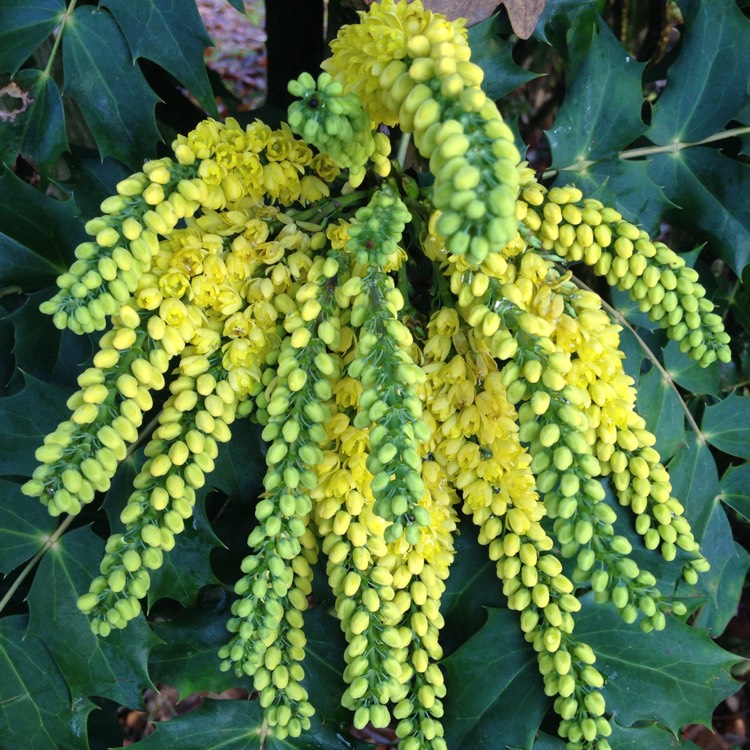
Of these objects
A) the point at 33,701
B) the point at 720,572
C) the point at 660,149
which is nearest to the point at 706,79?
the point at 660,149

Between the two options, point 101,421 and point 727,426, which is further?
point 727,426

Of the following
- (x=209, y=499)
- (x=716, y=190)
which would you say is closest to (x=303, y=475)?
(x=209, y=499)

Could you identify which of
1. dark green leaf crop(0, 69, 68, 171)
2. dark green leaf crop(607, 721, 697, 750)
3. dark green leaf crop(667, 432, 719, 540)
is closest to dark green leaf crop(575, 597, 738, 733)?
dark green leaf crop(607, 721, 697, 750)

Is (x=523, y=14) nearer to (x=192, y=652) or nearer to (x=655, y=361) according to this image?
(x=655, y=361)

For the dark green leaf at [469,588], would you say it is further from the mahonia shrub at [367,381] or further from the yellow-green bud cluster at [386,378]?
the yellow-green bud cluster at [386,378]

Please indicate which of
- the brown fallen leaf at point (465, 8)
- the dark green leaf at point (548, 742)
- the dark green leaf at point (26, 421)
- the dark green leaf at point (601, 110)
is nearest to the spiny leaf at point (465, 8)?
the brown fallen leaf at point (465, 8)

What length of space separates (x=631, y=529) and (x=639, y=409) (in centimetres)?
28

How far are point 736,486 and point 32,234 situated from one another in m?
1.45

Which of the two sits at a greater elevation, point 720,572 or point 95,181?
point 95,181

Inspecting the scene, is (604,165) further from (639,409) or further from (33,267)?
(33,267)

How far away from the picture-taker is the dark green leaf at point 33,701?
4.21ft

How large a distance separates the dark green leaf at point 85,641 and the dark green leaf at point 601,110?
109 cm

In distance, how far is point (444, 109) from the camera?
0.74 metres

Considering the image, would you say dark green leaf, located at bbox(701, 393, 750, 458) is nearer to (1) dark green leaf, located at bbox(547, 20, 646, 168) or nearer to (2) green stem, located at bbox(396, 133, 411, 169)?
(1) dark green leaf, located at bbox(547, 20, 646, 168)
